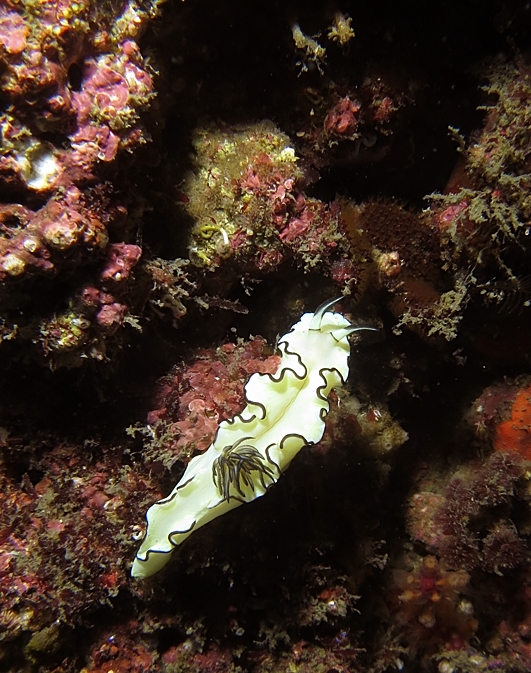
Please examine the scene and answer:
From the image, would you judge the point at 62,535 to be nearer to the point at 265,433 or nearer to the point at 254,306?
the point at 265,433

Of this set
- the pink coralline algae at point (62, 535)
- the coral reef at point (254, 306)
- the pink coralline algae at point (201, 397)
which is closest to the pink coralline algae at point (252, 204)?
the coral reef at point (254, 306)

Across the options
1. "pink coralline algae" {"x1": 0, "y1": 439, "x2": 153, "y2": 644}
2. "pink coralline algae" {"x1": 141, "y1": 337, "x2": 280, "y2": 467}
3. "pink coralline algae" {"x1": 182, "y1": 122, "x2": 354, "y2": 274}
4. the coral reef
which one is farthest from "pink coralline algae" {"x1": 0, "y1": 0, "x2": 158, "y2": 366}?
"pink coralline algae" {"x1": 0, "y1": 439, "x2": 153, "y2": 644}

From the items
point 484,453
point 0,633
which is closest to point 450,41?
point 484,453

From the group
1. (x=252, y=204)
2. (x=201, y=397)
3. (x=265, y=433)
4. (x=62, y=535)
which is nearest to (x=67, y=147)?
(x=252, y=204)

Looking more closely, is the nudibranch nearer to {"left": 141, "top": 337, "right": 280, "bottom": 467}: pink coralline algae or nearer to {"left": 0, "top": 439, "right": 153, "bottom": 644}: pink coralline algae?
{"left": 141, "top": 337, "right": 280, "bottom": 467}: pink coralline algae

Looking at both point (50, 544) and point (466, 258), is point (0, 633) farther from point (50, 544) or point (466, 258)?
point (466, 258)

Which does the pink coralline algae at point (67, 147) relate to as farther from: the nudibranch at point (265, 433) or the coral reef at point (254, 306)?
the nudibranch at point (265, 433)

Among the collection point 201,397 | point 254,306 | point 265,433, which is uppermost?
point 254,306

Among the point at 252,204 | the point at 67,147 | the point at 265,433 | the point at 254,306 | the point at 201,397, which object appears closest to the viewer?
the point at 67,147
